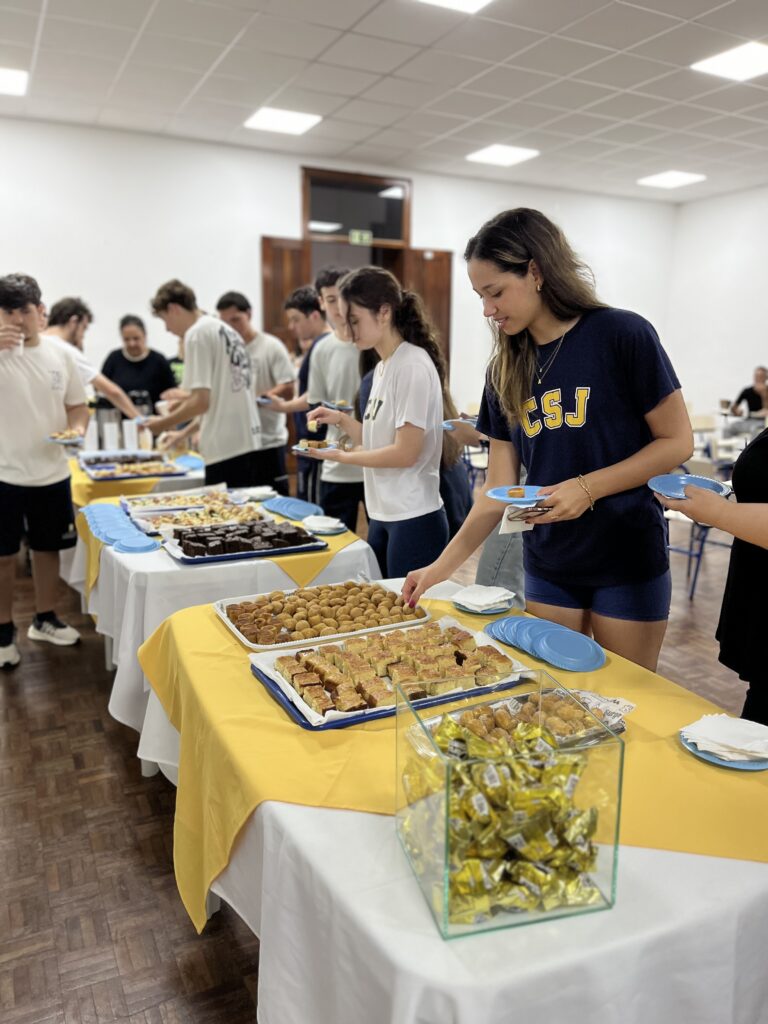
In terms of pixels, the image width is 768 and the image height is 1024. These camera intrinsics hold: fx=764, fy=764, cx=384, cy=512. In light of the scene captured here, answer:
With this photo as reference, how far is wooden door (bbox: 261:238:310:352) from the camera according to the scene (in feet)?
23.8

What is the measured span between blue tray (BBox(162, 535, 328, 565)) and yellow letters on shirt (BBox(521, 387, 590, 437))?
0.87 meters

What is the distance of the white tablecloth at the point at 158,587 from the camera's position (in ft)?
6.70

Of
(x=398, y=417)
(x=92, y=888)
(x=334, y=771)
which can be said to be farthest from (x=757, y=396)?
(x=334, y=771)

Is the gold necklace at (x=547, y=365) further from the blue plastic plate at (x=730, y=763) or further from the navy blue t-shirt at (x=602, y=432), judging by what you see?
the blue plastic plate at (x=730, y=763)

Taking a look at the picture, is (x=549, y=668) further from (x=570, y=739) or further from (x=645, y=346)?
(x=645, y=346)

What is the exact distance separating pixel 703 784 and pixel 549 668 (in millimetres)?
388

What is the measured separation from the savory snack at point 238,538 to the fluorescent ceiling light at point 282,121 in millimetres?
4559

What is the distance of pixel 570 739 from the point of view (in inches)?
35.3

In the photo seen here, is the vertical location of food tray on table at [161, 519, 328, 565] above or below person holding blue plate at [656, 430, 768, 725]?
below

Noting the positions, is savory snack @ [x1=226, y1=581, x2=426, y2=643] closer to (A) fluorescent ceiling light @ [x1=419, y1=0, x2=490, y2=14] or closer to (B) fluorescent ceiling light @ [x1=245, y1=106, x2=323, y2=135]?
(A) fluorescent ceiling light @ [x1=419, y1=0, x2=490, y2=14]

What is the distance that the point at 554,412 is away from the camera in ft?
5.09

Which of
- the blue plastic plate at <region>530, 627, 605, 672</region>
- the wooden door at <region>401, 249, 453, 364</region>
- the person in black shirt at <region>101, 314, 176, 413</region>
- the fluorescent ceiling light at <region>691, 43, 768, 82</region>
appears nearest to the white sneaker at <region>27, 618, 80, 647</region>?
the person in black shirt at <region>101, 314, 176, 413</region>

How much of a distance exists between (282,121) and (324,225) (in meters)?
1.50

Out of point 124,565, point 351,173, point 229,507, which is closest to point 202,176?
point 351,173
